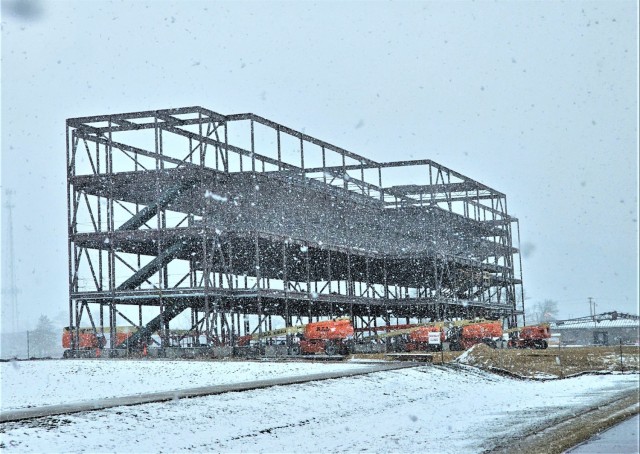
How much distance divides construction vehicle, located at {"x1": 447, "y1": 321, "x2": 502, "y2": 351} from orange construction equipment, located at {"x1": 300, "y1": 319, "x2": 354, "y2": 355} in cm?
1131

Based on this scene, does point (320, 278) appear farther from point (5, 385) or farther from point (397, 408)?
point (397, 408)

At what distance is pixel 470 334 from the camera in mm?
60406

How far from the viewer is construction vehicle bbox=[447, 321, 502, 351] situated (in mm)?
59750

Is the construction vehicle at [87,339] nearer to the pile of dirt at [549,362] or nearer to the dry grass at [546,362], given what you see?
the dry grass at [546,362]

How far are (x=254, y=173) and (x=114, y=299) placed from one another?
36.0 ft

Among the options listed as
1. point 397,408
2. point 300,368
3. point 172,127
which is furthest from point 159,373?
point 172,127

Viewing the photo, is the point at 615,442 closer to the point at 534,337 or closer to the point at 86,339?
the point at 86,339

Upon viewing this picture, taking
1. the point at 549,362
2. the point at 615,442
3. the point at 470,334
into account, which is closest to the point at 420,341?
the point at 470,334

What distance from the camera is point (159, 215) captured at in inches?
1983

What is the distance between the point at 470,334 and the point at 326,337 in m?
13.9

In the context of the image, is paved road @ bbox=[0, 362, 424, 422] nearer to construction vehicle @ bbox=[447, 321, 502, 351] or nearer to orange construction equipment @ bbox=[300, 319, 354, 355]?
orange construction equipment @ bbox=[300, 319, 354, 355]

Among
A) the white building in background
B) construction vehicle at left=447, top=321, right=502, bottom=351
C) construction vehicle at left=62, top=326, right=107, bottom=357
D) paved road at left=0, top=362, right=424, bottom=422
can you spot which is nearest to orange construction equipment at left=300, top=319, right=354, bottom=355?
construction vehicle at left=447, top=321, right=502, bottom=351

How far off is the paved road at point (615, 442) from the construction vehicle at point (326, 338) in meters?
32.9

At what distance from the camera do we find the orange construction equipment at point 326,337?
5059 centimetres
